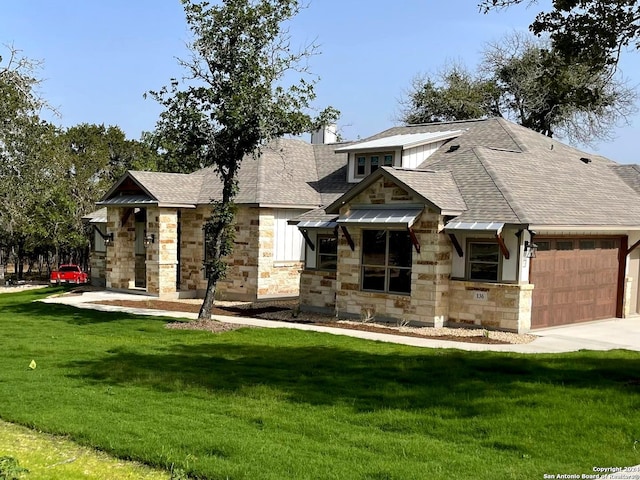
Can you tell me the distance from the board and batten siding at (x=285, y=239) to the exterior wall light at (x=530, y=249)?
10156 mm

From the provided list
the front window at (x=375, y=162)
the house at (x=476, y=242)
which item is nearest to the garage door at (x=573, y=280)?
the house at (x=476, y=242)

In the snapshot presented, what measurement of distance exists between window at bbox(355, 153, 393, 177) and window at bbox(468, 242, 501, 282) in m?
6.33

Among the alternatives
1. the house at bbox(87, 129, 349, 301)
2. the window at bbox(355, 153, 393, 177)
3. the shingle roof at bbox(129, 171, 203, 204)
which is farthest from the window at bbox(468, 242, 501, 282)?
the shingle roof at bbox(129, 171, 203, 204)

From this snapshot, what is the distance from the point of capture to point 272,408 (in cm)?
977

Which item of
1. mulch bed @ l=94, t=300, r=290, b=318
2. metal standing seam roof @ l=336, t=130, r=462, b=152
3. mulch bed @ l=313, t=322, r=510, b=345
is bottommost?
mulch bed @ l=94, t=300, r=290, b=318

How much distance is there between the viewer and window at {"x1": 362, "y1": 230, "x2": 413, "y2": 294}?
19595 mm

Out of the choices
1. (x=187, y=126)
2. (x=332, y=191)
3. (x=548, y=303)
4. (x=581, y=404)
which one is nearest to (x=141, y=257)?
(x=332, y=191)

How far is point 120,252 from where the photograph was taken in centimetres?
2888

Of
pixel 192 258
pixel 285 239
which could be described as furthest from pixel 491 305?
pixel 192 258

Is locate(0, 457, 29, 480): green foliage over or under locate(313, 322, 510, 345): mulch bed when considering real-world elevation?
over

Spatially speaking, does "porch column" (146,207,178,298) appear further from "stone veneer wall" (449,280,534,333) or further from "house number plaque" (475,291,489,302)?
"house number plaque" (475,291,489,302)

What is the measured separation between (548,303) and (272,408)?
466 inches

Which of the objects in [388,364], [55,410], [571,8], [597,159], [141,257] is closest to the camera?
[55,410]

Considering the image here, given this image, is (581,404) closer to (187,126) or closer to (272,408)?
(272,408)
